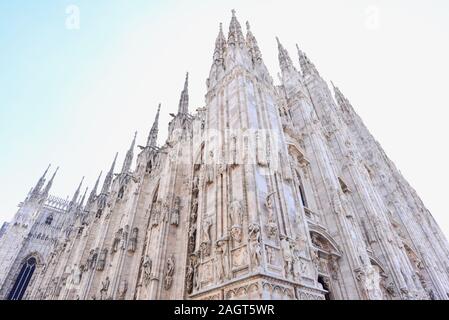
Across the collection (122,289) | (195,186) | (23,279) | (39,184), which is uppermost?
(39,184)

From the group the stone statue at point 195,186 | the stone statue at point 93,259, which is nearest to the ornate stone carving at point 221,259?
the stone statue at point 195,186

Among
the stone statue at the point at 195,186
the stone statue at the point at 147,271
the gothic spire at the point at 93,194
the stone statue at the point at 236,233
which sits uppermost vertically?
the gothic spire at the point at 93,194

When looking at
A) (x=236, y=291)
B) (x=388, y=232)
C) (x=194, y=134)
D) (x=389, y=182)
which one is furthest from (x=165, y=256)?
(x=389, y=182)

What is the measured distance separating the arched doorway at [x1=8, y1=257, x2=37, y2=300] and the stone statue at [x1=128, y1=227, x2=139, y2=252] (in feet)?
95.8

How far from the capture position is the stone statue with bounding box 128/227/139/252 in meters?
15.7

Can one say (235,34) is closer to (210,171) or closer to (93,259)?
(210,171)

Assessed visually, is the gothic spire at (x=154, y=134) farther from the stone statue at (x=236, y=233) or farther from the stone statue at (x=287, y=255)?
the stone statue at (x=287, y=255)

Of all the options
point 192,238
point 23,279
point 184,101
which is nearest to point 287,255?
point 192,238

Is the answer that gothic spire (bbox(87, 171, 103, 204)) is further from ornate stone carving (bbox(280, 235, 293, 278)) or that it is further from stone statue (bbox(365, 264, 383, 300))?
stone statue (bbox(365, 264, 383, 300))

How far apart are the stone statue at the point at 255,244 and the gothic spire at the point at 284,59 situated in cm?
2054

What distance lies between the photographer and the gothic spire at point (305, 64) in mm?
26798

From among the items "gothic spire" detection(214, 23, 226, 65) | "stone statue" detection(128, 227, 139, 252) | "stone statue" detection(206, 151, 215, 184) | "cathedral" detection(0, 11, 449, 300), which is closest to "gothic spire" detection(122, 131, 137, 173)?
"cathedral" detection(0, 11, 449, 300)

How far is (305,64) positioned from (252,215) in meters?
24.4

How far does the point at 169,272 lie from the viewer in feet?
37.5
